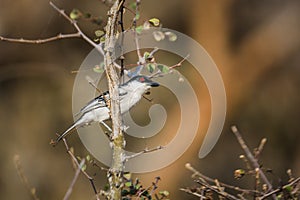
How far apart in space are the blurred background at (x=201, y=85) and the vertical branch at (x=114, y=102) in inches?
216

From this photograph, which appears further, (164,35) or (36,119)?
(36,119)

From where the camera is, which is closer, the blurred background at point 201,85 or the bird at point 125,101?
the bird at point 125,101

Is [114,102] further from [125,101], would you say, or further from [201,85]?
[201,85]

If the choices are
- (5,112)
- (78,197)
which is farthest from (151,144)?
(5,112)

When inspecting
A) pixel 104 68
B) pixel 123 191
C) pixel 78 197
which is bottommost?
pixel 123 191

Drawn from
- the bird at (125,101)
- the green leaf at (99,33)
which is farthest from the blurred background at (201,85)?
the green leaf at (99,33)

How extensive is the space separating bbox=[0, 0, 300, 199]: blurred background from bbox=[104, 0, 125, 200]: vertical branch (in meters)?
5.49

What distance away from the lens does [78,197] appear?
25.6ft

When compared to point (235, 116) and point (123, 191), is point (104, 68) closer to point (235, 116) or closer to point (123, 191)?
point (123, 191)

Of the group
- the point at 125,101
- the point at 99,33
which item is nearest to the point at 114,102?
the point at 99,33

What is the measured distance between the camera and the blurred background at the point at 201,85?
25.5 ft

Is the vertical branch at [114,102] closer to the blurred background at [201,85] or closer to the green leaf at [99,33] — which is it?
the green leaf at [99,33]

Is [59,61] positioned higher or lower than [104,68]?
higher

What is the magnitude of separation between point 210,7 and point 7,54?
230 cm
